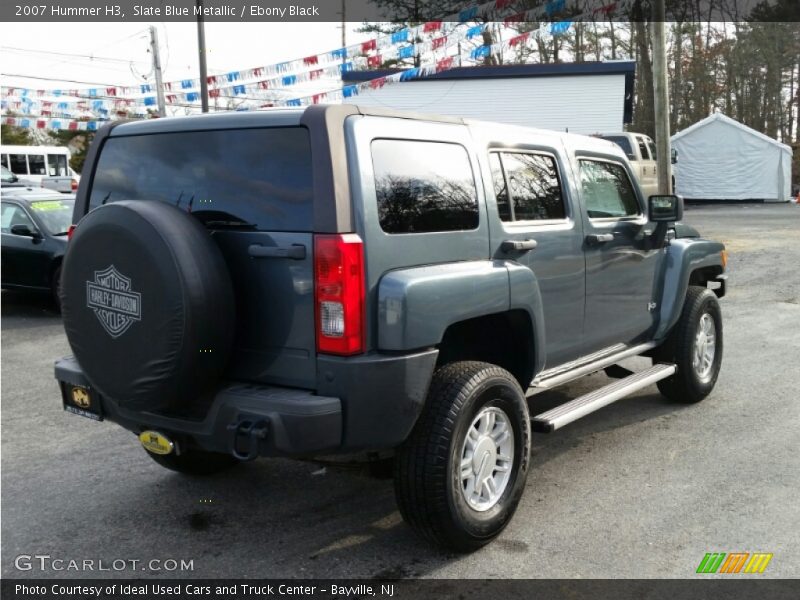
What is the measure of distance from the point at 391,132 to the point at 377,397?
115 cm

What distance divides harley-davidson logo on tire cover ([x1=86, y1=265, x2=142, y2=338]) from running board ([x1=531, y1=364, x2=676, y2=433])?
6.67 ft

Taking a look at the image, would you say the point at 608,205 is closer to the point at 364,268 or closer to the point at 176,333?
the point at 364,268

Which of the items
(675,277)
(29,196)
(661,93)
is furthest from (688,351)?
(661,93)

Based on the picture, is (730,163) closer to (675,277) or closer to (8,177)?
(675,277)

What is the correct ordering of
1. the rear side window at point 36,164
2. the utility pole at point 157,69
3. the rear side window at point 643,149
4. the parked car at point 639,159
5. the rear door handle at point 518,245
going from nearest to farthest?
1. the rear door handle at point 518,245
2. the parked car at point 639,159
3. the rear side window at point 643,149
4. the utility pole at point 157,69
5. the rear side window at point 36,164

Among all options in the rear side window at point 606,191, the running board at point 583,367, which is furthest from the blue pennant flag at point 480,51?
the running board at point 583,367

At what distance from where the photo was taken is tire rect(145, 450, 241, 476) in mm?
4328

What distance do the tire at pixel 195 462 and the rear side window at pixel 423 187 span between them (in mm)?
1904

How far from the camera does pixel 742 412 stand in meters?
5.43

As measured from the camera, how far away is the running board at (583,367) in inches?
162

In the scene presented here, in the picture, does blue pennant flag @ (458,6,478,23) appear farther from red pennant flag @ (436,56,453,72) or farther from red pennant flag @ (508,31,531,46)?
red pennant flag @ (436,56,453,72)

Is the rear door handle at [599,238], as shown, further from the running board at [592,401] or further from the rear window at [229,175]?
the rear window at [229,175]

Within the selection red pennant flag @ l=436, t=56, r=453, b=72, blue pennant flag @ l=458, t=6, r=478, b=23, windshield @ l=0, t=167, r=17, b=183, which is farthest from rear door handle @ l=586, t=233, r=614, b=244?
windshield @ l=0, t=167, r=17, b=183

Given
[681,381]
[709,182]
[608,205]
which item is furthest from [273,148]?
[709,182]
